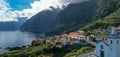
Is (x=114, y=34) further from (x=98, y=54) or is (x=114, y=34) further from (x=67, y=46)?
(x=67, y=46)

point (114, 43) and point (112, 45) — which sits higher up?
point (114, 43)

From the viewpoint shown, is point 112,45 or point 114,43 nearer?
point 114,43

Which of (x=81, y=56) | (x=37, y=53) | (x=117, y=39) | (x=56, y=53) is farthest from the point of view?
(x=37, y=53)

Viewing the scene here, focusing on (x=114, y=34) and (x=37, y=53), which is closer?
(x=114, y=34)

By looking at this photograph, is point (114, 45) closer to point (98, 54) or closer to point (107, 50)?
point (107, 50)

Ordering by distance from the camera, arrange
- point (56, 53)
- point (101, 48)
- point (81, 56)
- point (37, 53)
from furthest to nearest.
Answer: point (37, 53)
point (56, 53)
point (81, 56)
point (101, 48)

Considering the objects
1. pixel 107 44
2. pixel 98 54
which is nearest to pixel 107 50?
pixel 107 44

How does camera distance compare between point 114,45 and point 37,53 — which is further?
point 37,53

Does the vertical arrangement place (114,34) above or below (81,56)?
above

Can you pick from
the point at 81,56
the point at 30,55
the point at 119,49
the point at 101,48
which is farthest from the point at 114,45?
the point at 30,55
